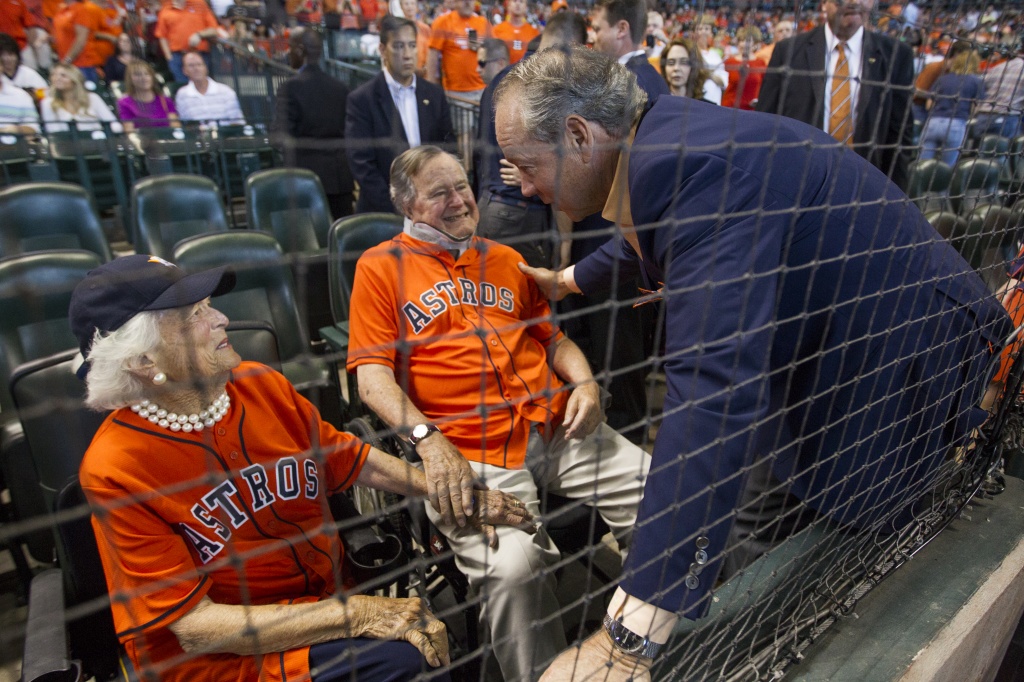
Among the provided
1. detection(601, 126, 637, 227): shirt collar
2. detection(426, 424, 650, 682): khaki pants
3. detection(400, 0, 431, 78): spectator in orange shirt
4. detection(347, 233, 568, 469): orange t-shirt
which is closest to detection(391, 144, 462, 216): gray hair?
detection(347, 233, 568, 469): orange t-shirt

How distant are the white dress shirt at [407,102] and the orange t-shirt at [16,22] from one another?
2.17m

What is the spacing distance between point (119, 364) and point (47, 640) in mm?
510

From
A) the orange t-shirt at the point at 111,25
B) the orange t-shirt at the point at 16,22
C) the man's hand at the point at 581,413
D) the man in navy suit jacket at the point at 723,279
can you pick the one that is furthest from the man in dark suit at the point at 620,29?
the orange t-shirt at the point at 16,22

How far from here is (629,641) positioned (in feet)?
3.24

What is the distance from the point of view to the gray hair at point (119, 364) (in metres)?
1.14

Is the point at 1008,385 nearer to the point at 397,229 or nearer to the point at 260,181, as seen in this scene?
the point at 397,229

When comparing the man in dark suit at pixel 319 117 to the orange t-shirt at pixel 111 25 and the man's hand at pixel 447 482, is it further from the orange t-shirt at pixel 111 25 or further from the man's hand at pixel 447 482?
the man's hand at pixel 447 482

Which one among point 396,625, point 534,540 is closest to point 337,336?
point 534,540

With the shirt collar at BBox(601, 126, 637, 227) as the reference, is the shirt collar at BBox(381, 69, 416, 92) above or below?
above

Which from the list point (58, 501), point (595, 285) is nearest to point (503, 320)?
point (595, 285)

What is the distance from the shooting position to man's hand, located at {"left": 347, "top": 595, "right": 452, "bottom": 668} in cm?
127

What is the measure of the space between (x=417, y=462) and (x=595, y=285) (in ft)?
2.19

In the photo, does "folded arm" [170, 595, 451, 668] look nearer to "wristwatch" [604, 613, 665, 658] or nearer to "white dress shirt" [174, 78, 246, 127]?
"wristwatch" [604, 613, 665, 658]

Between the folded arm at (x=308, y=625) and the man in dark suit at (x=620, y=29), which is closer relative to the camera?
the folded arm at (x=308, y=625)
